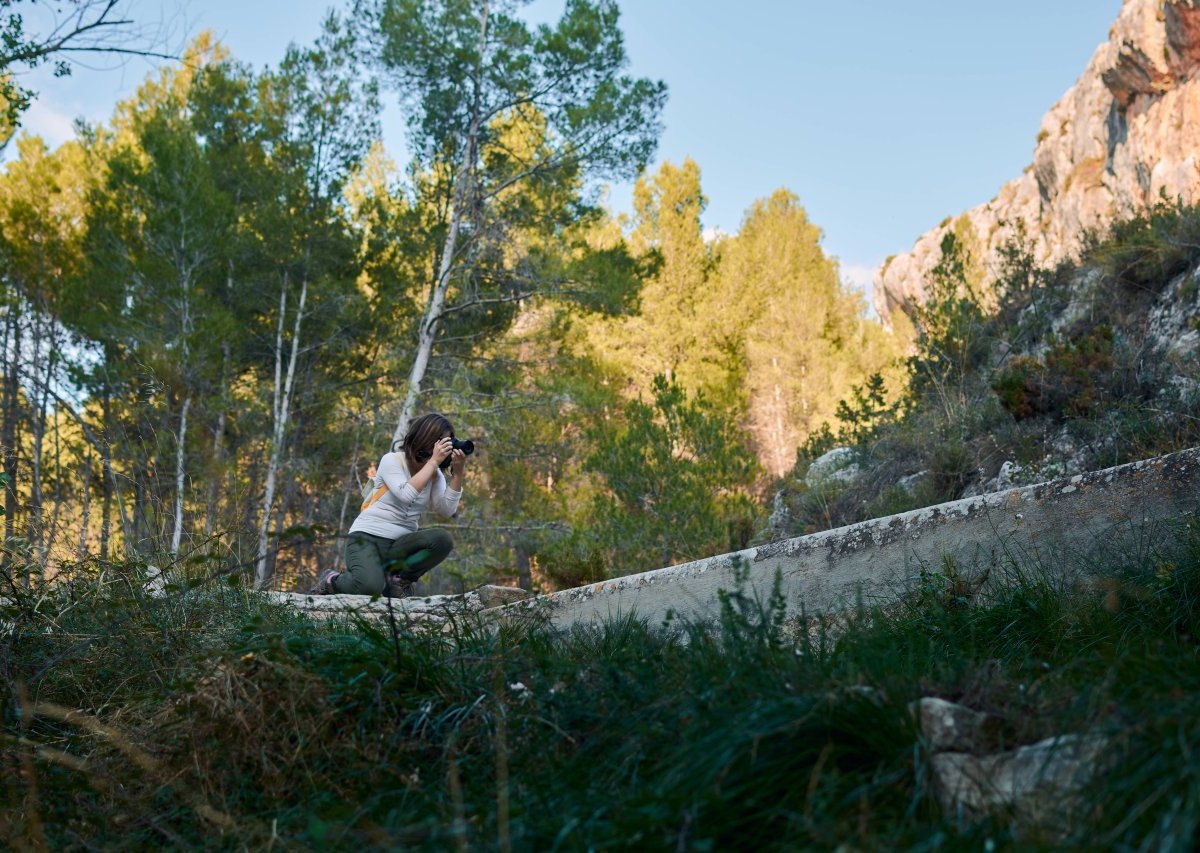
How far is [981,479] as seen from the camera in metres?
6.37

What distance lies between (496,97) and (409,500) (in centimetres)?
1017

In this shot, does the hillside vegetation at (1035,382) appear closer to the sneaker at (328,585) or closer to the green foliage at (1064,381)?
the green foliage at (1064,381)

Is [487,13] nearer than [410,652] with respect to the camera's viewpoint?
No

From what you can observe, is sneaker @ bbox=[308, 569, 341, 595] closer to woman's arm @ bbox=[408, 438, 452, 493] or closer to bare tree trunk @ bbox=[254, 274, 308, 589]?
woman's arm @ bbox=[408, 438, 452, 493]

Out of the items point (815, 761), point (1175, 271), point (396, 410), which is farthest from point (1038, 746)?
point (396, 410)

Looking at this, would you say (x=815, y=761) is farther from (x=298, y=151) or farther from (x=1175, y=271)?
(x=298, y=151)

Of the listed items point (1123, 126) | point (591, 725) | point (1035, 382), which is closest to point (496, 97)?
point (1035, 382)

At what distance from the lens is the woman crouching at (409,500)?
5270 millimetres

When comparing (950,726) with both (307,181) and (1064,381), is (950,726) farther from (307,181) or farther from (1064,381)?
(307,181)

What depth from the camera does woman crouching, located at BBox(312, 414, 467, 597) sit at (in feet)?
17.3

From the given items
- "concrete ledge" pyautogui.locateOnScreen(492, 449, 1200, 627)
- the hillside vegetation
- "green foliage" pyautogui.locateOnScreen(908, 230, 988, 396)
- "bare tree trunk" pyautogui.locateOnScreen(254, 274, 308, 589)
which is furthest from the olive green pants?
"bare tree trunk" pyautogui.locateOnScreen(254, 274, 308, 589)

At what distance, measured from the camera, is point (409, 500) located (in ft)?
17.3

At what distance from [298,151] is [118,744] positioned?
48.8 ft

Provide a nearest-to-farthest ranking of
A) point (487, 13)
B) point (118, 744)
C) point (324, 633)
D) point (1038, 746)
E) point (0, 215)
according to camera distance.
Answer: point (1038, 746)
point (118, 744)
point (324, 633)
point (487, 13)
point (0, 215)
